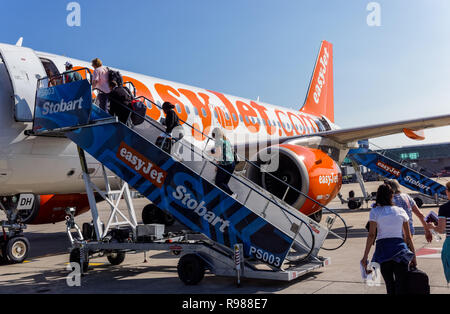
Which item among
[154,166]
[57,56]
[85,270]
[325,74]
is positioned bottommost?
[85,270]

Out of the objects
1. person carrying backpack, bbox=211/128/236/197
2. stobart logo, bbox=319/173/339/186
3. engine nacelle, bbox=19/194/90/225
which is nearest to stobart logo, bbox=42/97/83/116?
person carrying backpack, bbox=211/128/236/197

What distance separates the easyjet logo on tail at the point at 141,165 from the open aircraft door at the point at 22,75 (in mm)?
1643

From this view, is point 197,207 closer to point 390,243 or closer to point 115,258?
point 115,258

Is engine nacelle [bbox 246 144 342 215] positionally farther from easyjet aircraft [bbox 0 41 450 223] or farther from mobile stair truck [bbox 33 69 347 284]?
mobile stair truck [bbox 33 69 347 284]

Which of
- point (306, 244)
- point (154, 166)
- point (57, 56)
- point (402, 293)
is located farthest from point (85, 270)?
point (402, 293)

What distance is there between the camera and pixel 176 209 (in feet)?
17.3

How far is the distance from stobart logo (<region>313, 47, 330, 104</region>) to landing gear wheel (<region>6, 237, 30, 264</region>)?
14.5 m

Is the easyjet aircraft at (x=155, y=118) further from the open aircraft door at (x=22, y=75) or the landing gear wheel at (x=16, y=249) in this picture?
the landing gear wheel at (x=16, y=249)

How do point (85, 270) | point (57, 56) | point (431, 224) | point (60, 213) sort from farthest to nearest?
point (60, 213) → point (57, 56) → point (85, 270) → point (431, 224)

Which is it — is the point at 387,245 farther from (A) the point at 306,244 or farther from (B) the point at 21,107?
(B) the point at 21,107

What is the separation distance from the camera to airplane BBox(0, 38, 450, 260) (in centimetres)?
611

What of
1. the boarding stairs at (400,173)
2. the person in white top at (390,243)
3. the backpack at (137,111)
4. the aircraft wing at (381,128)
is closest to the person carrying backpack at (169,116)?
the backpack at (137,111)

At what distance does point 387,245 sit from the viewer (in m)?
3.43
